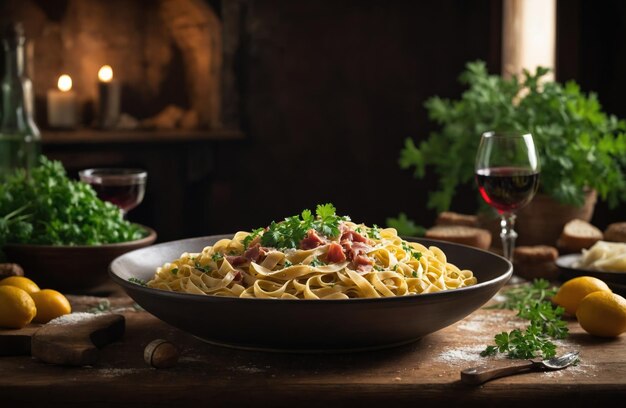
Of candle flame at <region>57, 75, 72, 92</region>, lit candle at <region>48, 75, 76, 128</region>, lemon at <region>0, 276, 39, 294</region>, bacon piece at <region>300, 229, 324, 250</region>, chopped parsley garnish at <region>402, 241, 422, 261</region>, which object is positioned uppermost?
candle flame at <region>57, 75, 72, 92</region>

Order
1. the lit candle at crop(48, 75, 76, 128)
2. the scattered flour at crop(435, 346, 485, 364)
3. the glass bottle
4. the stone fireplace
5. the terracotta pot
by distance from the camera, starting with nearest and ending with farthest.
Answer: the scattered flour at crop(435, 346, 485, 364) < the terracotta pot < the glass bottle < the lit candle at crop(48, 75, 76, 128) < the stone fireplace

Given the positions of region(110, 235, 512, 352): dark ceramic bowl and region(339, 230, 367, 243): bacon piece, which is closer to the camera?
region(110, 235, 512, 352): dark ceramic bowl

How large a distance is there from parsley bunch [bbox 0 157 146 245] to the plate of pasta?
0.95 feet

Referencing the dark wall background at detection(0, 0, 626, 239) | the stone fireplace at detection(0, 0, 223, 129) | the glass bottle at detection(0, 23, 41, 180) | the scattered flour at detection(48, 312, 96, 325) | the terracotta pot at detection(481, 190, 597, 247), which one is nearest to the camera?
the scattered flour at detection(48, 312, 96, 325)

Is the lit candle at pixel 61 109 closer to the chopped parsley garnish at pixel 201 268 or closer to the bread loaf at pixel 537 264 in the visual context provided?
the bread loaf at pixel 537 264

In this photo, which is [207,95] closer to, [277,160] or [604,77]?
Result: [277,160]

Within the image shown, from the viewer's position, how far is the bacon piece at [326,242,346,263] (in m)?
1.65

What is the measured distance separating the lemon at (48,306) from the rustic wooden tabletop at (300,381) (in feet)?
0.77

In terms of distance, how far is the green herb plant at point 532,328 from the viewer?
1567 mm

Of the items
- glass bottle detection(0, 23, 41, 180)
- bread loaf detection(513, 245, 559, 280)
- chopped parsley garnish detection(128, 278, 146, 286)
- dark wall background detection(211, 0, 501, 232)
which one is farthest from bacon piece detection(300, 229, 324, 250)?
dark wall background detection(211, 0, 501, 232)

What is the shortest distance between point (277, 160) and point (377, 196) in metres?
0.59

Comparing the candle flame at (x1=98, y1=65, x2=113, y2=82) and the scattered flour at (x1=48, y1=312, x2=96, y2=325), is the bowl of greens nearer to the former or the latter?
the scattered flour at (x1=48, y1=312, x2=96, y2=325)

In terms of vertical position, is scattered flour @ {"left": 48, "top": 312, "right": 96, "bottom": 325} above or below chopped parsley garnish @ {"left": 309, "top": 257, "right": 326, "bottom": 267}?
below

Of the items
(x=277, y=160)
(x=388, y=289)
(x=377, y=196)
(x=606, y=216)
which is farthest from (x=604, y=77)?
(x=388, y=289)
